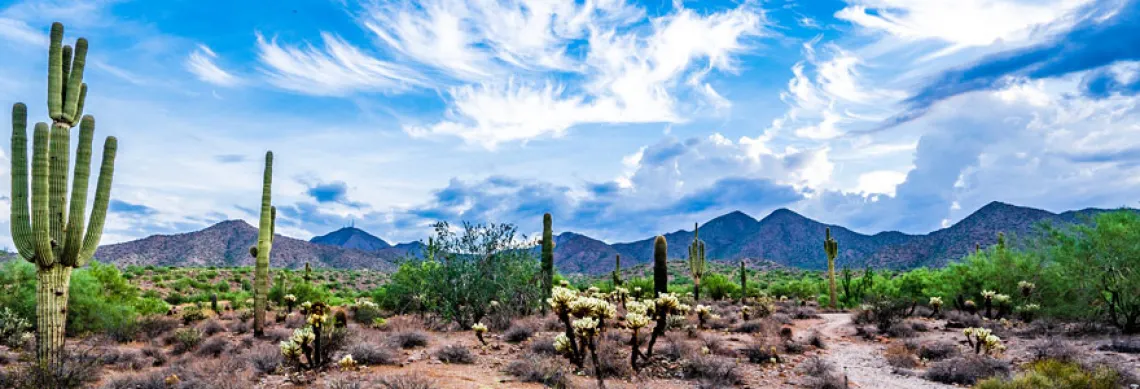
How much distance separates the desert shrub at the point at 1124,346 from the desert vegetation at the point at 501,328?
42 mm

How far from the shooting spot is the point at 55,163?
1034 centimetres

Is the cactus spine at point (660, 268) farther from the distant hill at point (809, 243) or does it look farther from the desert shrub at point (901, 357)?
the distant hill at point (809, 243)

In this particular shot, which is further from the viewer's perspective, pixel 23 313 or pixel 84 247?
pixel 23 313

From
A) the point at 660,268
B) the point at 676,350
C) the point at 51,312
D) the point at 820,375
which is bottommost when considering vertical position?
the point at 820,375

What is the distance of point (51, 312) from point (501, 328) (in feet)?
26.5

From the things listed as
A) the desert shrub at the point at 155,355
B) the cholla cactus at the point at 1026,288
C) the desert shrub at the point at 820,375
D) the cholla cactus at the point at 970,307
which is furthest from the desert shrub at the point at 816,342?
the desert shrub at the point at 155,355

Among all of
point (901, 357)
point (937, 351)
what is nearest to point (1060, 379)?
point (901, 357)

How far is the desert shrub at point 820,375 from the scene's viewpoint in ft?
33.3

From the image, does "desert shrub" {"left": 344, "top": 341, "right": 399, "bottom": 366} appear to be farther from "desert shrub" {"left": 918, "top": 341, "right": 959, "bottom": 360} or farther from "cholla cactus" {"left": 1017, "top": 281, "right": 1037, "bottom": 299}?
"cholla cactus" {"left": 1017, "top": 281, "right": 1037, "bottom": 299}

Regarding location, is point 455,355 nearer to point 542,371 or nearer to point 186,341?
point 542,371

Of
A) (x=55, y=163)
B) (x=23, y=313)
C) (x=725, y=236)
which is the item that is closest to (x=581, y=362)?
(x=55, y=163)

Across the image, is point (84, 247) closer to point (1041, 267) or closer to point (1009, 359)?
point (1009, 359)

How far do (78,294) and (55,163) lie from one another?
6.92 meters

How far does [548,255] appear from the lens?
19.9m
